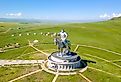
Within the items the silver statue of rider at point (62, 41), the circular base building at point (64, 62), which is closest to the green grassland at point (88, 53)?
the circular base building at point (64, 62)

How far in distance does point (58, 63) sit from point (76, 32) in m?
76.3

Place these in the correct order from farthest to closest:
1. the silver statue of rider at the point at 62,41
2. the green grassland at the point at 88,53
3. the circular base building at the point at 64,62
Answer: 1. the silver statue of rider at the point at 62,41
2. the circular base building at the point at 64,62
3. the green grassland at the point at 88,53

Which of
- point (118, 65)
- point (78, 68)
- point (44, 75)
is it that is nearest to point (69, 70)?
point (78, 68)

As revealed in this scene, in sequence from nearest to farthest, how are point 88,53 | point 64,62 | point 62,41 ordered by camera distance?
point 64,62
point 62,41
point 88,53

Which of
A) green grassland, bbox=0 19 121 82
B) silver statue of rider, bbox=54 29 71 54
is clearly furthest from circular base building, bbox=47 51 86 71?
green grassland, bbox=0 19 121 82

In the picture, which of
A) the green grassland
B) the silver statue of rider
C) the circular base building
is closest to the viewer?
the green grassland

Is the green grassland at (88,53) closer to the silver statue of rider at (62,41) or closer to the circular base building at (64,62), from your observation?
the circular base building at (64,62)

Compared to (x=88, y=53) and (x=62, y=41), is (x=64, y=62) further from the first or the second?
(x=88, y=53)

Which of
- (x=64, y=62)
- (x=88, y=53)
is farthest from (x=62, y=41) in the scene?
(x=88, y=53)

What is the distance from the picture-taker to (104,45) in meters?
121

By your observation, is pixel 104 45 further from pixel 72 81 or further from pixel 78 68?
pixel 72 81

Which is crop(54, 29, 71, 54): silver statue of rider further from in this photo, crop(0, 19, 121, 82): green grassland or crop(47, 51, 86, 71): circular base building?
crop(0, 19, 121, 82): green grassland

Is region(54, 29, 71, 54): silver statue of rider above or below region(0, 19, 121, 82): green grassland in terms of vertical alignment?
above

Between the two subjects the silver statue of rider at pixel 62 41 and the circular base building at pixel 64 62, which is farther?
A: the silver statue of rider at pixel 62 41
